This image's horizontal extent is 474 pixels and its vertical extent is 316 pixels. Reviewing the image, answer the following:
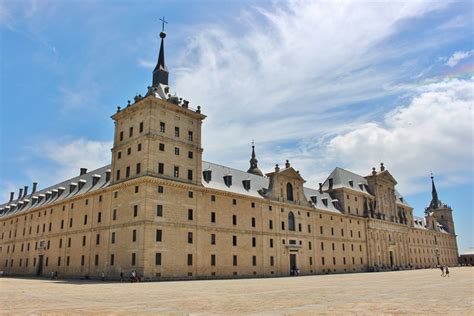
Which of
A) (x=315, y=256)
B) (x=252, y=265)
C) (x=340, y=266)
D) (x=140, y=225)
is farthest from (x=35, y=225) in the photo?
(x=340, y=266)

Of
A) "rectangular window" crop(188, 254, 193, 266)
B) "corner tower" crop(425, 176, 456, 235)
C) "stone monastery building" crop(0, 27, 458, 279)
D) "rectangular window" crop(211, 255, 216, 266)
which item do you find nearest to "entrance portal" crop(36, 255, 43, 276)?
"stone monastery building" crop(0, 27, 458, 279)

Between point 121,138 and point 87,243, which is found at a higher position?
point 121,138

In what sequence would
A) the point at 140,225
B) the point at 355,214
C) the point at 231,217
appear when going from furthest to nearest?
the point at 355,214
the point at 231,217
the point at 140,225

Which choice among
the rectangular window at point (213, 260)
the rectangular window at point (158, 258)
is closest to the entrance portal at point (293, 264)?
the rectangular window at point (213, 260)

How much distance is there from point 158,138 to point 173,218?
9.78 metres

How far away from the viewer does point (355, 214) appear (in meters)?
Answer: 83.6

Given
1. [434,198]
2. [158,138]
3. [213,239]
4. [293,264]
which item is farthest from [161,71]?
[434,198]

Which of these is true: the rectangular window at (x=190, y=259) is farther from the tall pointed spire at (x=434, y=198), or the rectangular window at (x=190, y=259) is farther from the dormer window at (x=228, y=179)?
the tall pointed spire at (x=434, y=198)

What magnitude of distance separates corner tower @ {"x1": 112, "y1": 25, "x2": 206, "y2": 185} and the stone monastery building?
0.14 metres

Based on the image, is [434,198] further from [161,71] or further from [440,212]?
[161,71]

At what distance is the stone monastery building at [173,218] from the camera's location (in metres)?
45.5

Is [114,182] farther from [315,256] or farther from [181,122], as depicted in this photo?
[315,256]

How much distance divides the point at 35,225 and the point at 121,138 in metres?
29.8

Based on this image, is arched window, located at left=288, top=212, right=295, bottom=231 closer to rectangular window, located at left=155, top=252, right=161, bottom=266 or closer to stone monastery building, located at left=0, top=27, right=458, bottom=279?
stone monastery building, located at left=0, top=27, right=458, bottom=279
